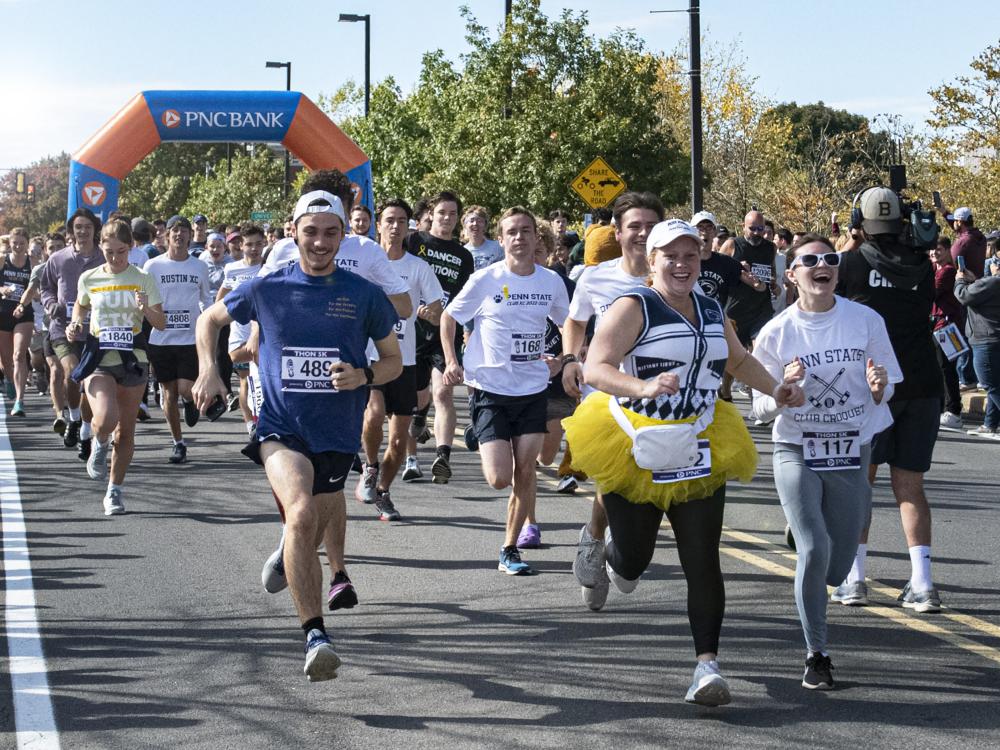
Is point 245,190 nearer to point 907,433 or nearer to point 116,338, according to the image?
point 116,338

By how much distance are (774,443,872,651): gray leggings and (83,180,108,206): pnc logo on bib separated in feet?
80.3

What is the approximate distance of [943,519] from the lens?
10320 millimetres

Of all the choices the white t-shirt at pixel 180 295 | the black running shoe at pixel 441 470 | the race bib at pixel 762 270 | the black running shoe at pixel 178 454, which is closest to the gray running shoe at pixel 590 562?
the black running shoe at pixel 441 470

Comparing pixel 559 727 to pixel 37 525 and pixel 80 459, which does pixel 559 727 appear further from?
pixel 80 459

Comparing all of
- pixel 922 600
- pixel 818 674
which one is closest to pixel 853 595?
pixel 922 600

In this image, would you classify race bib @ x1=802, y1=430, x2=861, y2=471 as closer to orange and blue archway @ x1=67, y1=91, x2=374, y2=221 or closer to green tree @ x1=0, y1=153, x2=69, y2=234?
orange and blue archway @ x1=67, y1=91, x2=374, y2=221

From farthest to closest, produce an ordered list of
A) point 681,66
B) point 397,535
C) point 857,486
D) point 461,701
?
point 681,66
point 397,535
point 857,486
point 461,701

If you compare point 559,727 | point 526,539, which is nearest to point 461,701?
point 559,727

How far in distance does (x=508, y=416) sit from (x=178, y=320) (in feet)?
21.6

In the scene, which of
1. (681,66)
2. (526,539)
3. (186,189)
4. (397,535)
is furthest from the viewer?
(186,189)

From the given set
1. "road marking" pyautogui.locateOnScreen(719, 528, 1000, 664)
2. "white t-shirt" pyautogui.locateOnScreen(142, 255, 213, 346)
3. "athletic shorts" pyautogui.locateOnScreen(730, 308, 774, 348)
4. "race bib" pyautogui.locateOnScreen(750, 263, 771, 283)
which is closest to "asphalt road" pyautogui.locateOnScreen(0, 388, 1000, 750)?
"road marking" pyautogui.locateOnScreen(719, 528, 1000, 664)

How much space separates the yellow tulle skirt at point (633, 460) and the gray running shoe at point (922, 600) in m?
1.75

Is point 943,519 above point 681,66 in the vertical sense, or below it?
below

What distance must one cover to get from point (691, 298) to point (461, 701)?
1.77 m
